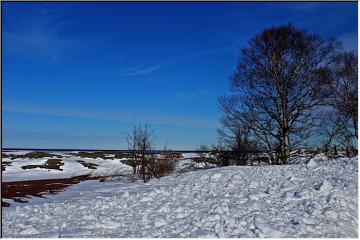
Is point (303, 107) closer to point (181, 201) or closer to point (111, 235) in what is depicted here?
point (181, 201)

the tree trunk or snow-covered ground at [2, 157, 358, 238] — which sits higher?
the tree trunk

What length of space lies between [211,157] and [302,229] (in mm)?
14724

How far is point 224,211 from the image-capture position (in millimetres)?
8422

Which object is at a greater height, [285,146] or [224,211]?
[285,146]

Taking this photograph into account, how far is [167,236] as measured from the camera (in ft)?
23.1

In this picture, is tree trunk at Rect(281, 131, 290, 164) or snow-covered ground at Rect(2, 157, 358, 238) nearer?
snow-covered ground at Rect(2, 157, 358, 238)

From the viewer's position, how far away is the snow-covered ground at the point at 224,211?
7.16 m

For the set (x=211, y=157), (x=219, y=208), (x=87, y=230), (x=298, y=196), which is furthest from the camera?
(x=211, y=157)

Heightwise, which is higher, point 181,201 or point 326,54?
point 326,54

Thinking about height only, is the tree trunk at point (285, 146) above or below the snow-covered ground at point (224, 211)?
above

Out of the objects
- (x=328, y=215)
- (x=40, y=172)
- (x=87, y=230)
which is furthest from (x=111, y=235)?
(x=40, y=172)

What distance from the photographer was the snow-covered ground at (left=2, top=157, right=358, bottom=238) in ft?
23.5

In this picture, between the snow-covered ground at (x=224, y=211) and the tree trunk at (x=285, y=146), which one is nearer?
the snow-covered ground at (x=224, y=211)

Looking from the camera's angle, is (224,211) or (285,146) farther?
(285,146)
